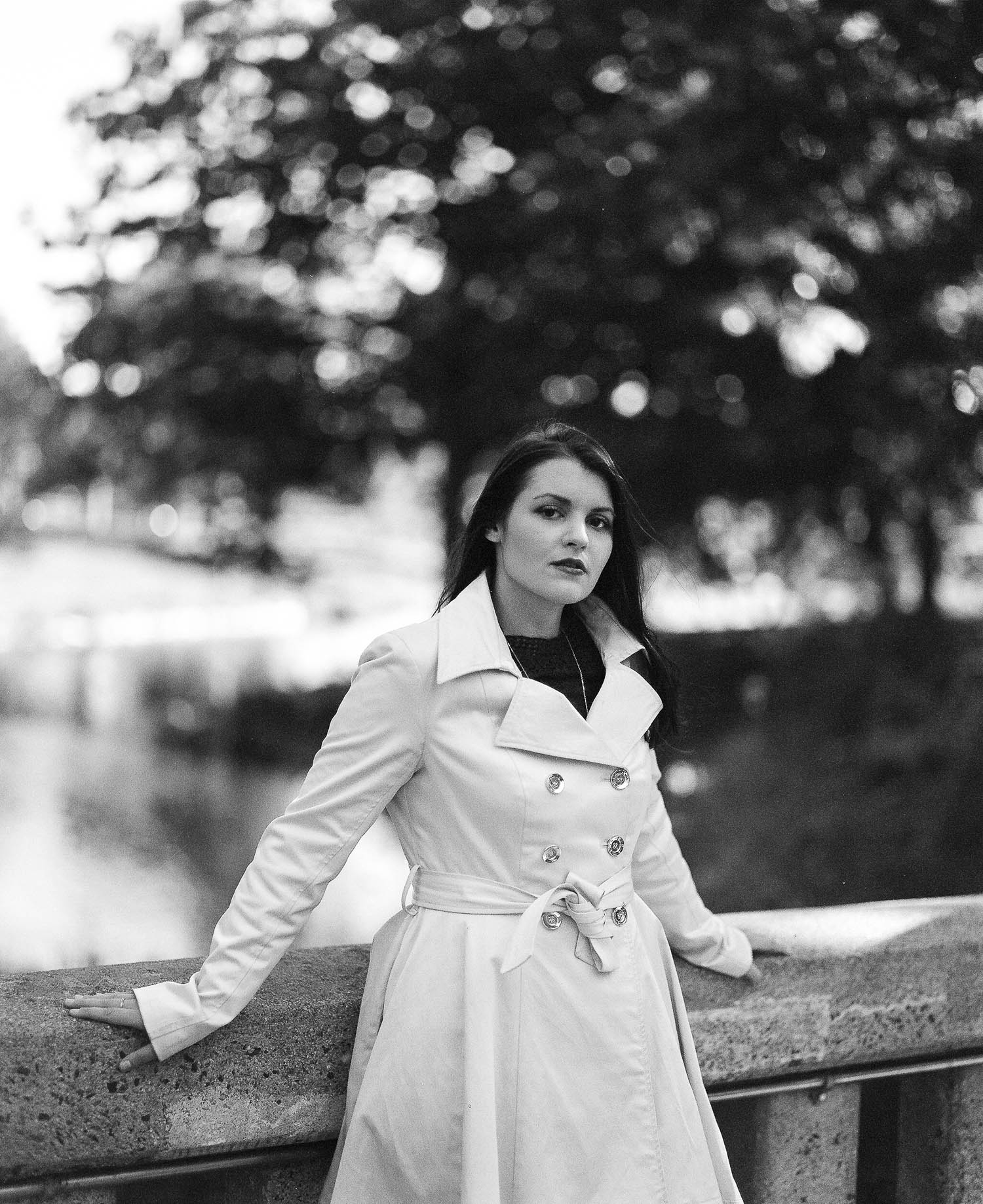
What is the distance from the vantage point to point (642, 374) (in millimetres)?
9875

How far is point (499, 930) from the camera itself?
224 centimetres

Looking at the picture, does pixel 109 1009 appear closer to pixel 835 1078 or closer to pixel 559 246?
pixel 835 1078

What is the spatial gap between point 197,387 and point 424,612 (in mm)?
3909

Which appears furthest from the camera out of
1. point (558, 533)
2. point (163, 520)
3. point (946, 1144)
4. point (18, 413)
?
point (163, 520)

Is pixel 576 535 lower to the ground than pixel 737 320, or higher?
higher

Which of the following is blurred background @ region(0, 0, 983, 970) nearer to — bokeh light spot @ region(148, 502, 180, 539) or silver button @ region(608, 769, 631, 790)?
bokeh light spot @ region(148, 502, 180, 539)

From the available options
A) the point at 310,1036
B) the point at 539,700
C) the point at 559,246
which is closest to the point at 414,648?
the point at 539,700

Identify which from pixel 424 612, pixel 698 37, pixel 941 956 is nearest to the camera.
Answer: pixel 941 956

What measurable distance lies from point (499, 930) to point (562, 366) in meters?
7.92

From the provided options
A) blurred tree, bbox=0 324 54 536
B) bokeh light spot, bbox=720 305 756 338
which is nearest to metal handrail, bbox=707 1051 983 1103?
bokeh light spot, bbox=720 305 756 338

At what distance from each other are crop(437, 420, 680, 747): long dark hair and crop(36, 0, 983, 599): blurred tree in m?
6.23

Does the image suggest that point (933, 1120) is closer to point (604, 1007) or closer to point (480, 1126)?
point (604, 1007)

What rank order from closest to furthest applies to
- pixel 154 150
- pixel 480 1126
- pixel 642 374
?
pixel 480 1126 < pixel 642 374 < pixel 154 150

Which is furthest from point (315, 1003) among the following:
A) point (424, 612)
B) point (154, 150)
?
point (424, 612)
